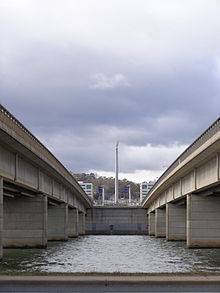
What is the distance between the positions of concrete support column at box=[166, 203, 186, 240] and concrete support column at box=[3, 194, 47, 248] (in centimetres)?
2551

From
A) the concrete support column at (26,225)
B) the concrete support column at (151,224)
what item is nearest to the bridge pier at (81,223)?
the concrete support column at (151,224)

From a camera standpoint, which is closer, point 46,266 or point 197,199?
point 46,266

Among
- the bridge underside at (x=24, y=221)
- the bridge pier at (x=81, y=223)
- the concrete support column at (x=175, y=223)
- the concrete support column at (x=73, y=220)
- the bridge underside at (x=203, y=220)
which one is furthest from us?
the bridge pier at (x=81, y=223)

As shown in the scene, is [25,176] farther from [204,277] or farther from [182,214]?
[182,214]

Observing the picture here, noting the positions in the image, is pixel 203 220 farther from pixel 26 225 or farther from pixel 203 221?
pixel 26 225

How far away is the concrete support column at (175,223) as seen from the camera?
237 ft

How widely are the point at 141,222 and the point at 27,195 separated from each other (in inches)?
2612

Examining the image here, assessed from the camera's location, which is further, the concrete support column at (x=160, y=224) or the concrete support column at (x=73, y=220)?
the concrete support column at (x=73, y=220)

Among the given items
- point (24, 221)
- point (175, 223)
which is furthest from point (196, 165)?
point (175, 223)

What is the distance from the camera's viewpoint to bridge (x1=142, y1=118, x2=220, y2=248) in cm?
3781

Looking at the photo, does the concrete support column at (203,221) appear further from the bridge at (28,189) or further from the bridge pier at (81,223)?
the bridge pier at (81,223)

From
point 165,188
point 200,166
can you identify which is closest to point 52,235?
point 165,188

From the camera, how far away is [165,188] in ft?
231

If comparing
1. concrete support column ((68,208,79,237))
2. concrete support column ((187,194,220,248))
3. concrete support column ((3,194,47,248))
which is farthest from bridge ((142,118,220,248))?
concrete support column ((68,208,79,237))
